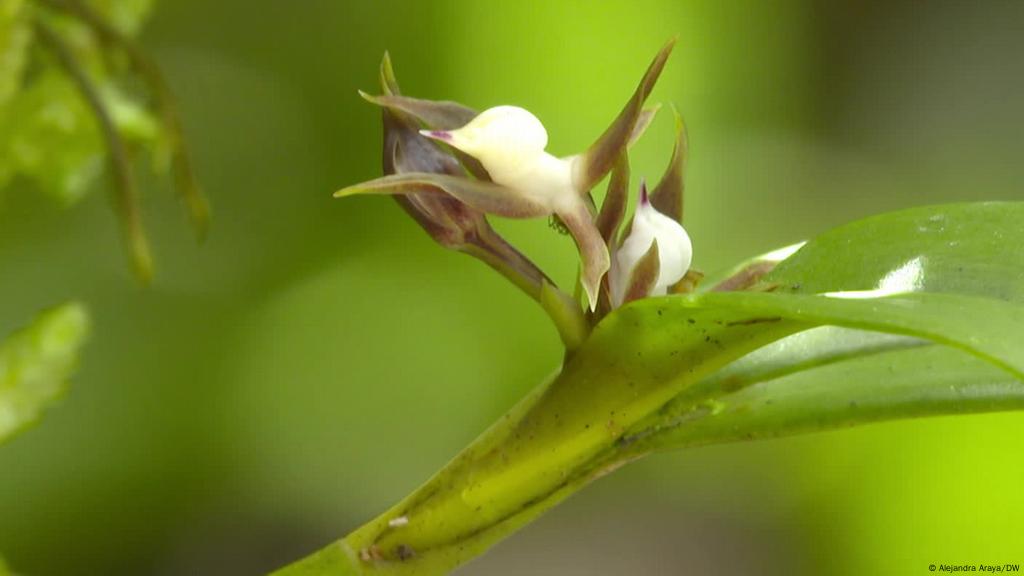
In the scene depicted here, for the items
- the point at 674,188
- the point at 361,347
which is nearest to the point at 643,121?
the point at 674,188

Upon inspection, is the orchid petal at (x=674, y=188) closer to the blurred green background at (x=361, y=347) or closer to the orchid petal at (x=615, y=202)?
the orchid petal at (x=615, y=202)

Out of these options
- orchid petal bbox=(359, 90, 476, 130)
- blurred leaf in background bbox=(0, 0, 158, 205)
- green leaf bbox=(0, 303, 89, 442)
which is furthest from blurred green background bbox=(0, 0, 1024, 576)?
orchid petal bbox=(359, 90, 476, 130)

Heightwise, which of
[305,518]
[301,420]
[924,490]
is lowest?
[305,518]

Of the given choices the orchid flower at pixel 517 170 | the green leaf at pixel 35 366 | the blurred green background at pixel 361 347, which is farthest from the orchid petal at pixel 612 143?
the blurred green background at pixel 361 347

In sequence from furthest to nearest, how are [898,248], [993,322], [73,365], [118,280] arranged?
1. [118,280]
2. [73,365]
3. [898,248]
4. [993,322]

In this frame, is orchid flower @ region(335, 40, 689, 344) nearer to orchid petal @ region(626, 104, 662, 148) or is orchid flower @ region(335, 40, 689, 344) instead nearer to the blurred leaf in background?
orchid petal @ region(626, 104, 662, 148)

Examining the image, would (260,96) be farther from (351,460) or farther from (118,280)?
(351,460)

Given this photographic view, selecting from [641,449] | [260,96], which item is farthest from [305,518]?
[641,449]
